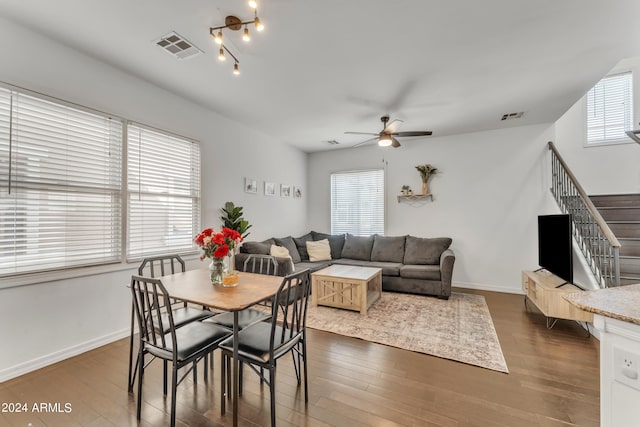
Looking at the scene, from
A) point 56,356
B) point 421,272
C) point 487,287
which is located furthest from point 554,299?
point 56,356

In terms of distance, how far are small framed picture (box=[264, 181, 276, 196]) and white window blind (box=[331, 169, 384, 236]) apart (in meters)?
1.56

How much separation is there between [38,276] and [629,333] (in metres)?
3.94

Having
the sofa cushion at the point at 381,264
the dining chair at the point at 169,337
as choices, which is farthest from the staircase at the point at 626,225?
the dining chair at the point at 169,337

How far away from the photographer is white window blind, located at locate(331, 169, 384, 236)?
5918 millimetres

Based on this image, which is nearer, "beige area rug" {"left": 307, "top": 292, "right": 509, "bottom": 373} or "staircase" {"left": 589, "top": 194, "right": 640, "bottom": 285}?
"beige area rug" {"left": 307, "top": 292, "right": 509, "bottom": 373}

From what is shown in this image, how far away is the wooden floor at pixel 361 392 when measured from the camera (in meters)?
1.78

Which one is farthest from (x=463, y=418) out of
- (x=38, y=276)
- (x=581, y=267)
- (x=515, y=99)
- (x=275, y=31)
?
(x=515, y=99)

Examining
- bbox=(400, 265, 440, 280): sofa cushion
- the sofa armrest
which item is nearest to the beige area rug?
the sofa armrest

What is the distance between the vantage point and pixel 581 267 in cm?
333

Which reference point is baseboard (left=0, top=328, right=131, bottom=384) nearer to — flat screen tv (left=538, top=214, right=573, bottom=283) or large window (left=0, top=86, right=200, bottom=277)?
large window (left=0, top=86, right=200, bottom=277)

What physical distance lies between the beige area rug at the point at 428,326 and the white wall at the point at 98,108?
219 centimetres

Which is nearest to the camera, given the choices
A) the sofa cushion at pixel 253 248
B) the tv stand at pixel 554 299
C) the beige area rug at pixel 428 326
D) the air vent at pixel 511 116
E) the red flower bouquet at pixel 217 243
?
the red flower bouquet at pixel 217 243

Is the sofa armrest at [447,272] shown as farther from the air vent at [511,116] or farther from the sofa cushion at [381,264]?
the air vent at [511,116]

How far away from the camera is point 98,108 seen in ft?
Answer: 9.10
